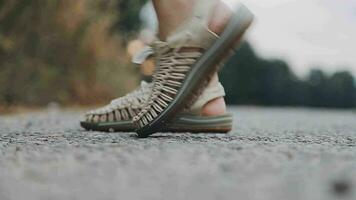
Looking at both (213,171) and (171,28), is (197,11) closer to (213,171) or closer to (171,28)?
(171,28)


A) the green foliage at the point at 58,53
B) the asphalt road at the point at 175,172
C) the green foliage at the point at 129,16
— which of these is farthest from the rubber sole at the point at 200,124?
the green foliage at the point at 129,16

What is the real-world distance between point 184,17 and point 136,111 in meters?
0.39

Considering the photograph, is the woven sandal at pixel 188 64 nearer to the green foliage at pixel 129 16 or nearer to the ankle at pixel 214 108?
the ankle at pixel 214 108

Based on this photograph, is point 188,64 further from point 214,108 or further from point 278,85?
point 278,85

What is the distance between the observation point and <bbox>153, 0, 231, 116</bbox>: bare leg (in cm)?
192

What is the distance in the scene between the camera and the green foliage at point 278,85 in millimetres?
18875

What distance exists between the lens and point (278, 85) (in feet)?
67.9

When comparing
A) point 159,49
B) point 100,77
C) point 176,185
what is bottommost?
point 176,185

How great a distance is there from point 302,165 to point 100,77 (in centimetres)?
603

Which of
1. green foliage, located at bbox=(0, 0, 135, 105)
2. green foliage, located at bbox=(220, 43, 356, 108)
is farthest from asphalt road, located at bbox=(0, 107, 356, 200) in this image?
green foliage, located at bbox=(220, 43, 356, 108)

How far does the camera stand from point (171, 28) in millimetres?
1985

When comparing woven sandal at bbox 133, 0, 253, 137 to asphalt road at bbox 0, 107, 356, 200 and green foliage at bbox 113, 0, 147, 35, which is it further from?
green foliage at bbox 113, 0, 147, 35

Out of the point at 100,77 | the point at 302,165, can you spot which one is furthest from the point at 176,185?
the point at 100,77

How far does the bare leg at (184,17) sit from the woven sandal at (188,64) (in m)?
0.02
